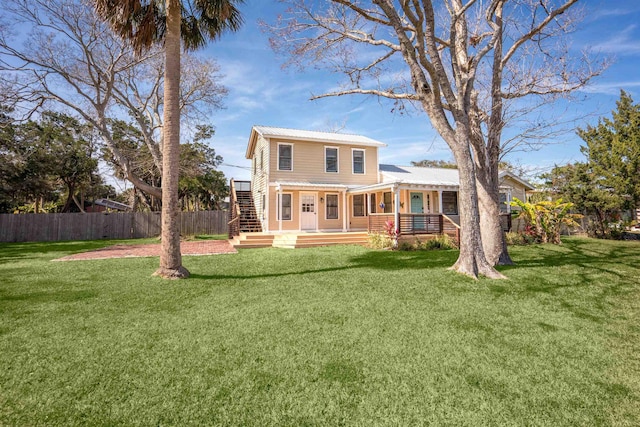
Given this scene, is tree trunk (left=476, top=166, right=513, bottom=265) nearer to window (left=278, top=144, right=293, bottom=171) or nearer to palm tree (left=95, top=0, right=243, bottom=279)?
palm tree (left=95, top=0, right=243, bottom=279)

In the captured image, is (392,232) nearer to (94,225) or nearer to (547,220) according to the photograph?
(547,220)

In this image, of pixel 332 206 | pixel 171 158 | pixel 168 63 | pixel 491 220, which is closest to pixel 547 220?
pixel 491 220

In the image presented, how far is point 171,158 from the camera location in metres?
6.89

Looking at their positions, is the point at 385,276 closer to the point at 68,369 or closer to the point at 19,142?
the point at 68,369

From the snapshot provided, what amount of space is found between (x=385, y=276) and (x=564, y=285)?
12.0 ft

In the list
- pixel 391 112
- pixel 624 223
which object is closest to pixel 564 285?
pixel 391 112

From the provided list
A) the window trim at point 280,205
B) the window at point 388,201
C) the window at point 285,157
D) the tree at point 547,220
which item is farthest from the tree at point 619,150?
the window trim at point 280,205

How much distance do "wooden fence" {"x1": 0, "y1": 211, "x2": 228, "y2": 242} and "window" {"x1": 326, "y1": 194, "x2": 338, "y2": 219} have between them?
8.47 meters

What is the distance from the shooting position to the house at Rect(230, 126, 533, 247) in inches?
575

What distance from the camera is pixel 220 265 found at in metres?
8.52

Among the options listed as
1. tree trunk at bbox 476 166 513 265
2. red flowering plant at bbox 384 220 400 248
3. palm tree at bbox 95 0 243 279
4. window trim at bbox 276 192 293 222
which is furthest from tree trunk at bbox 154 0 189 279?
tree trunk at bbox 476 166 513 265

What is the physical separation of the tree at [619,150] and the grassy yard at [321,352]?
509 inches

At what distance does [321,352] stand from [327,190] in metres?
12.6

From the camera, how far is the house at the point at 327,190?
14609 millimetres
